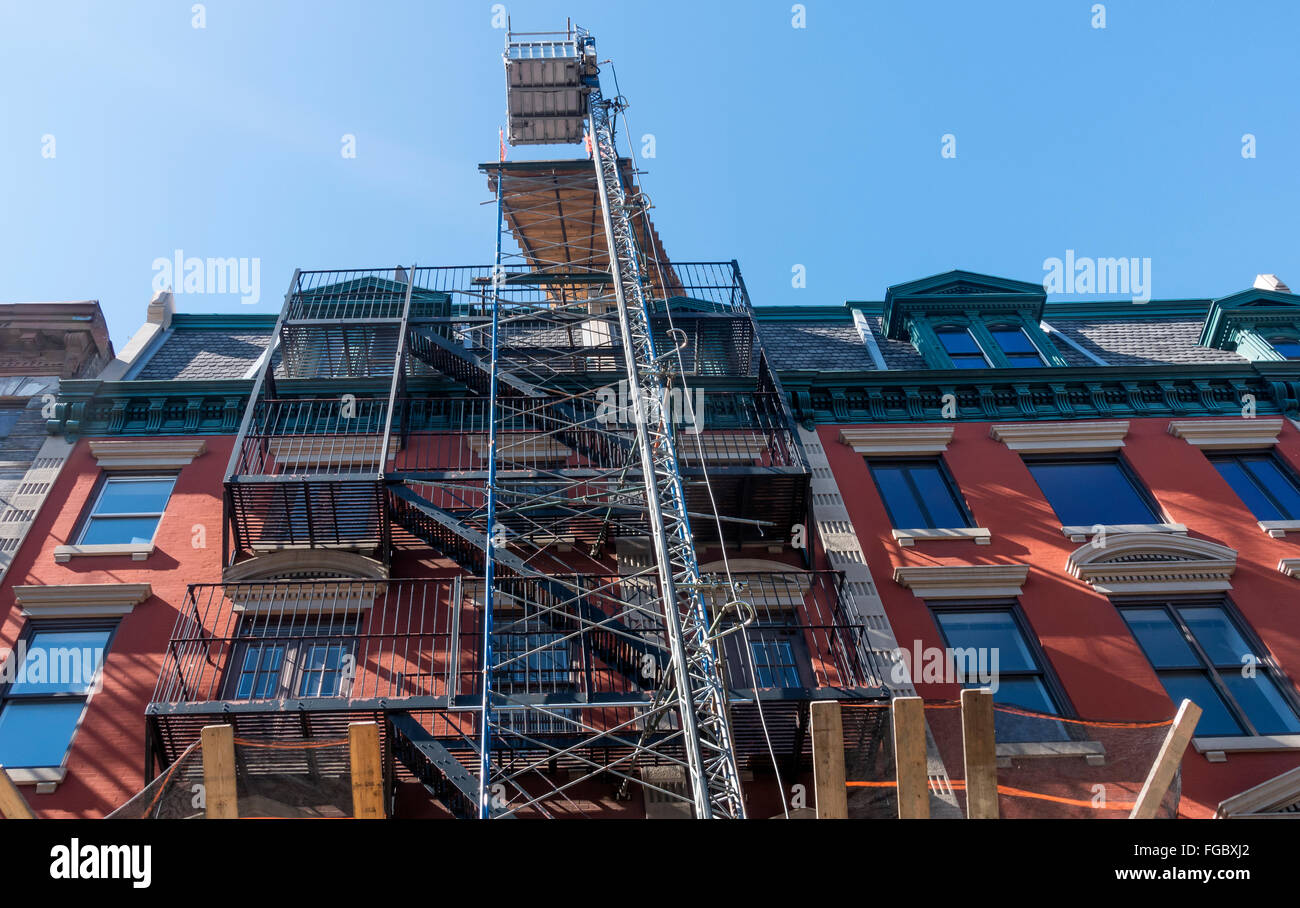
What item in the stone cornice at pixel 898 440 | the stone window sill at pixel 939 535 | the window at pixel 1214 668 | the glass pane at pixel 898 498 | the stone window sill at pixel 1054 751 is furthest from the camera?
the stone cornice at pixel 898 440

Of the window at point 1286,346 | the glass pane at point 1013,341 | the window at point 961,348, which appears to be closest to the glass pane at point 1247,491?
the window at point 1286,346

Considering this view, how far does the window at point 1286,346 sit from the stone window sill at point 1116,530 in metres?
6.38

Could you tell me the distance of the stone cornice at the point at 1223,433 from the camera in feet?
57.2

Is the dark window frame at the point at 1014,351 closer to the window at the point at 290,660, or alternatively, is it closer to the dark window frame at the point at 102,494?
the window at the point at 290,660

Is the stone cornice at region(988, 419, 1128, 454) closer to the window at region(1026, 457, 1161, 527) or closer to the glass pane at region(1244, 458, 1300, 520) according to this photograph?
the window at region(1026, 457, 1161, 527)

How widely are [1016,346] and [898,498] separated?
5447mm

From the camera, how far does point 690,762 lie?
9.50m

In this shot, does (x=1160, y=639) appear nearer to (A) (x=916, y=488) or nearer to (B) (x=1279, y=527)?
(B) (x=1279, y=527)

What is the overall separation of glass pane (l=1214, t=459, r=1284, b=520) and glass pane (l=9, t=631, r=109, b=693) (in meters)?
16.2

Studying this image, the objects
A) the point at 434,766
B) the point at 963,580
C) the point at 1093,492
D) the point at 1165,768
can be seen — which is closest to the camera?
the point at 1165,768

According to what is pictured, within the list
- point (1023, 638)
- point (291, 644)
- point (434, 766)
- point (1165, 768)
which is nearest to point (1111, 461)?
point (1023, 638)

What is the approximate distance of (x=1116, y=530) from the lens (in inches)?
607

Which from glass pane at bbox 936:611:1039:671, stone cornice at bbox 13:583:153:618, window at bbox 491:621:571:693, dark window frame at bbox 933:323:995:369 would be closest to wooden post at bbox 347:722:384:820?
window at bbox 491:621:571:693

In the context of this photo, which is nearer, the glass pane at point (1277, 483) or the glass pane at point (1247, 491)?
the glass pane at point (1247, 491)
